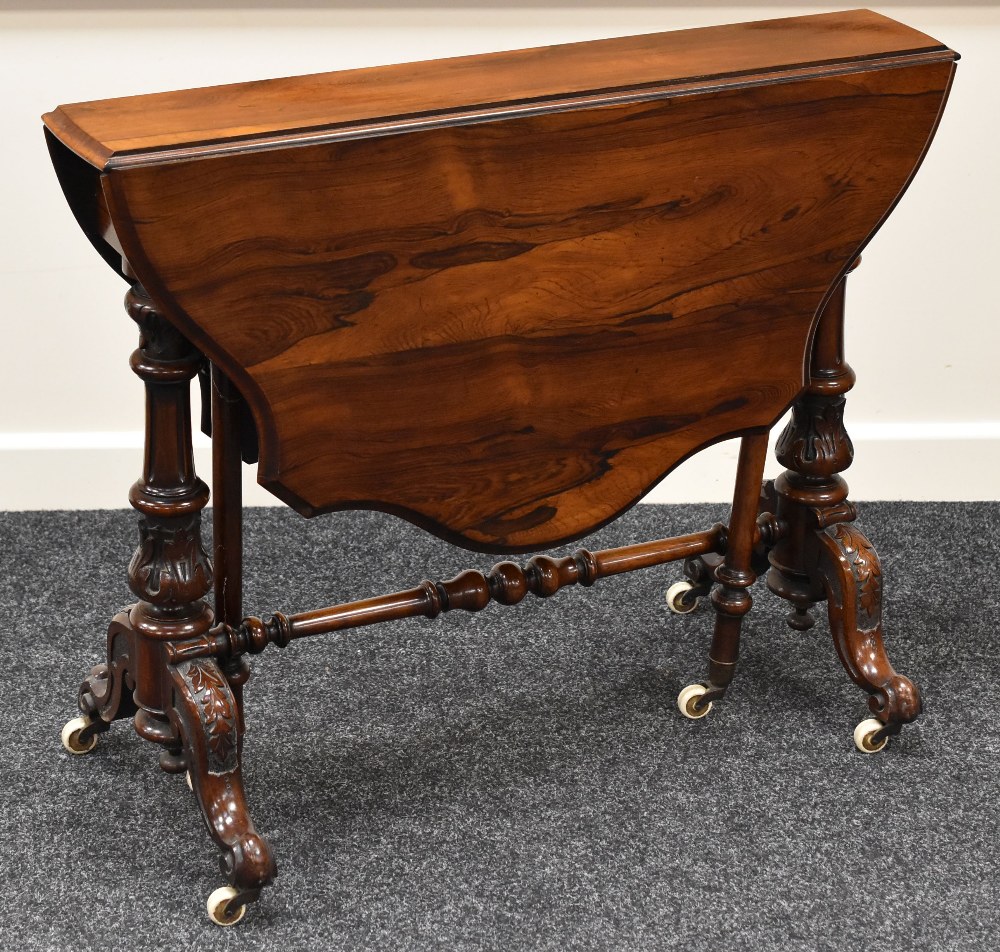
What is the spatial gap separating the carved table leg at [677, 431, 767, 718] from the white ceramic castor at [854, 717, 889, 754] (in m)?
0.22

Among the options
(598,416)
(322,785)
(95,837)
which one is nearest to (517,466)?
(598,416)

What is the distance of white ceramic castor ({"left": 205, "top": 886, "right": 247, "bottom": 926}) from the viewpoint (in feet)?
6.04

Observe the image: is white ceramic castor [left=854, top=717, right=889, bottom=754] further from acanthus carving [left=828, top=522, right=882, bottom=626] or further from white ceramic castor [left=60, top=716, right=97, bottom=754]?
white ceramic castor [left=60, top=716, right=97, bottom=754]

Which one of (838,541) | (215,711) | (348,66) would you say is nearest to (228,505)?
(215,711)

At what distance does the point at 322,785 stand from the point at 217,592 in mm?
351

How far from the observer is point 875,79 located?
1857 mm

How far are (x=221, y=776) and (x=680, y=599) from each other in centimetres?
102

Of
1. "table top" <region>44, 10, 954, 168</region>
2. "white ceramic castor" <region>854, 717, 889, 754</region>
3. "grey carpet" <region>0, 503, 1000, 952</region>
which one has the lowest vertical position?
"grey carpet" <region>0, 503, 1000, 952</region>

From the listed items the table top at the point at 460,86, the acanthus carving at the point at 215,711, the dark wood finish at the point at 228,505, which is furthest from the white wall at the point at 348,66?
the acanthus carving at the point at 215,711

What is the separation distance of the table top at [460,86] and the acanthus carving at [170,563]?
0.51 meters

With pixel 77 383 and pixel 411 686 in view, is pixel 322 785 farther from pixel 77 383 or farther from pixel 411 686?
pixel 77 383

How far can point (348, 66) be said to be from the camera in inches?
106

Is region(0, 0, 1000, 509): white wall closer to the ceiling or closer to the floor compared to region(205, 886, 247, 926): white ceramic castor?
closer to the ceiling

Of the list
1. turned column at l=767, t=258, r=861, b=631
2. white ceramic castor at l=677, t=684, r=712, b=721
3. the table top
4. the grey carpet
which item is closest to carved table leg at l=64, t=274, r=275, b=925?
the grey carpet
